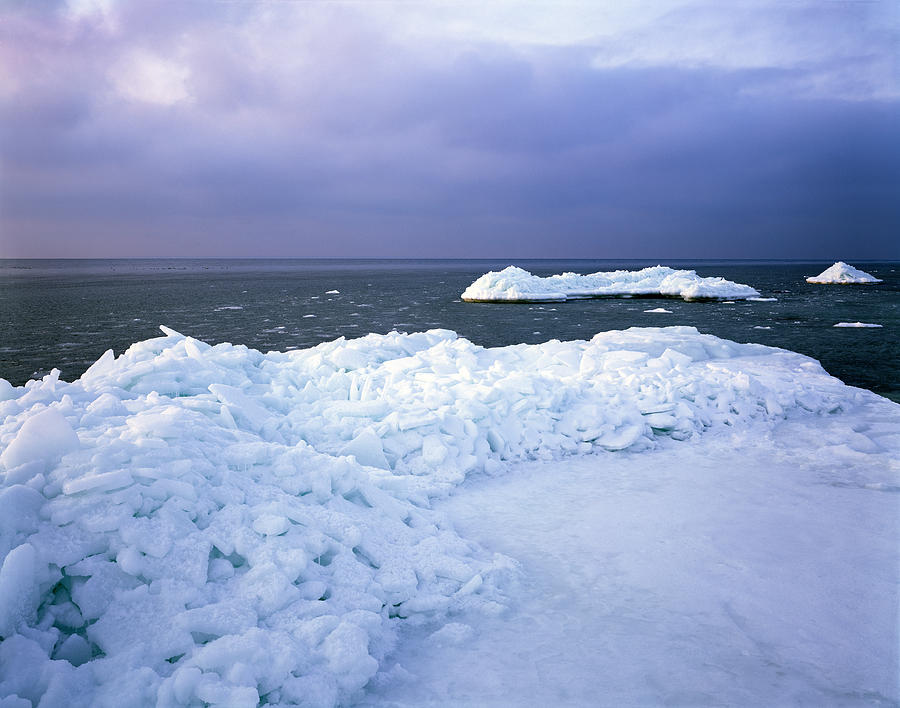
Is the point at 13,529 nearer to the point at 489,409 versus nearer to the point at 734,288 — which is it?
the point at 489,409

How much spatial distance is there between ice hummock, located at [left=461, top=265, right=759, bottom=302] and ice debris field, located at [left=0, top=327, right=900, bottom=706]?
85.9 feet

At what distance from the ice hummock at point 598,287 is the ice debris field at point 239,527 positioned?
26.2m

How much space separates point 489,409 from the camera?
570cm

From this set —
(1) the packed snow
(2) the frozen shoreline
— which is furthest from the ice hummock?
(2) the frozen shoreline

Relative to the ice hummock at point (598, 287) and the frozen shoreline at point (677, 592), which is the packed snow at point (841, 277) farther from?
the frozen shoreline at point (677, 592)

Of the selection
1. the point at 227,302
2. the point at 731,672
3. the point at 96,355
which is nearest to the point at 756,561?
the point at 731,672

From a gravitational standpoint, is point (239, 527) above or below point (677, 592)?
above

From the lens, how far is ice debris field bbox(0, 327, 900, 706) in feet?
7.54

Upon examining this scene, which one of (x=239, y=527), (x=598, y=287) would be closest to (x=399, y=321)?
(x=598, y=287)

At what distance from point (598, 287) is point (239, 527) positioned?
35.7 meters

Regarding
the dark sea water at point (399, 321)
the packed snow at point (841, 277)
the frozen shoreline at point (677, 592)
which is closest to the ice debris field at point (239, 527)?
the frozen shoreline at point (677, 592)

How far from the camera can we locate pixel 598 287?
36.9 metres

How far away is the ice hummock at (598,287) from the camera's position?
31984mm

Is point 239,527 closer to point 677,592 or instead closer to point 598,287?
point 677,592
